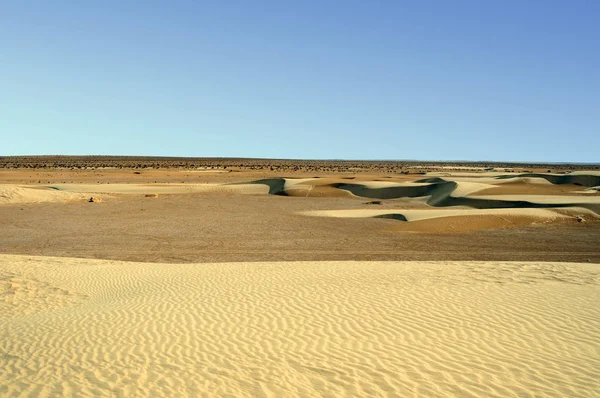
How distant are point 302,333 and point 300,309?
1.72 metres

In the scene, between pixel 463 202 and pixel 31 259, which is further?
pixel 463 202

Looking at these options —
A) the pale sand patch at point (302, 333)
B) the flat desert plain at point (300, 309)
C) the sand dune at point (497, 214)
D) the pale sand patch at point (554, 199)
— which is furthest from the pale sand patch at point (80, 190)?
the pale sand patch at point (302, 333)

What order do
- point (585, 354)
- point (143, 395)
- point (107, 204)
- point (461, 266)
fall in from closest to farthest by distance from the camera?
point (143, 395) → point (585, 354) → point (461, 266) → point (107, 204)

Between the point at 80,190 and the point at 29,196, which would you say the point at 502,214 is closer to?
the point at 29,196

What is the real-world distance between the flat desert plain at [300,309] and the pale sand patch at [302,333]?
0.04 meters

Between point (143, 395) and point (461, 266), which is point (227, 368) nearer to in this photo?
point (143, 395)

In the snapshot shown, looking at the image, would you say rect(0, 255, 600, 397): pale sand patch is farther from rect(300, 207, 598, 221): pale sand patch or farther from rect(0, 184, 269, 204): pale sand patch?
rect(0, 184, 269, 204): pale sand patch

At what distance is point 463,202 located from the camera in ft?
120

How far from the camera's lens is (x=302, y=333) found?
9133 millimetres

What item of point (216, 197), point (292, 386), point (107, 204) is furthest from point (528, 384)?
point (216, 197)

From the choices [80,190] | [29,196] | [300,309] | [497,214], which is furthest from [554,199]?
[80,190]

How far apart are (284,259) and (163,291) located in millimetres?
6430

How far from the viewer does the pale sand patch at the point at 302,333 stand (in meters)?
6.86

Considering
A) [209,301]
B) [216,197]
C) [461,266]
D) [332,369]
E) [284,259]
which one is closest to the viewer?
[332,369]
